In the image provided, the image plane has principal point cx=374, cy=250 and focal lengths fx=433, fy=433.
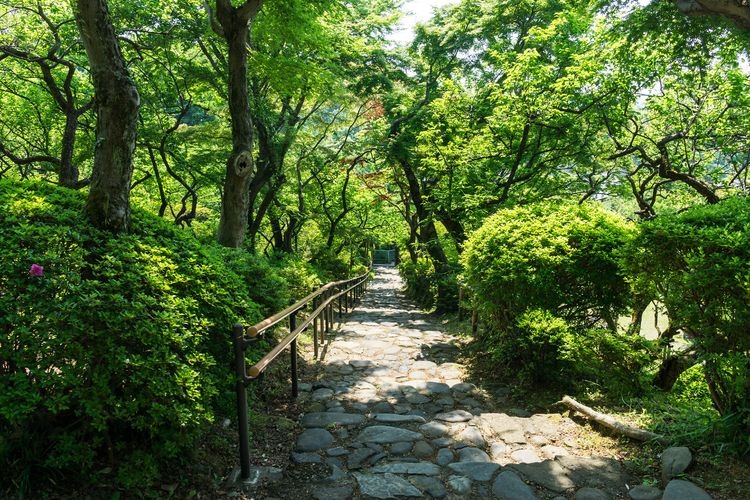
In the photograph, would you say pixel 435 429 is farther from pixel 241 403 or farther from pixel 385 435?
pixel 241 403

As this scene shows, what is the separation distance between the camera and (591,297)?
196 inches

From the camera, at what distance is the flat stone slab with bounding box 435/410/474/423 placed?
163 inches

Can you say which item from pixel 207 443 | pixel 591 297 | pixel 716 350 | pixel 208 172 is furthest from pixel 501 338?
pixel 208 172

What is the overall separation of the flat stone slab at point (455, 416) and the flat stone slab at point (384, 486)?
1.28 metres

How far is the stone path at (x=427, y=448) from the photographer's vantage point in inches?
111

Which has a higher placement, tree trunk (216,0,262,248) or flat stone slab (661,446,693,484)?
tree trunk (216,0,262,248)

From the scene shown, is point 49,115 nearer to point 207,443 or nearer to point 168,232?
point 168,232

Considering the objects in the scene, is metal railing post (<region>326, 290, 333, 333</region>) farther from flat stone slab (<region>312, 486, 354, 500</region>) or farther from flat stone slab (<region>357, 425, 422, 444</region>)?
flat stone slab (<region>312, 486, 354, 500</region>)

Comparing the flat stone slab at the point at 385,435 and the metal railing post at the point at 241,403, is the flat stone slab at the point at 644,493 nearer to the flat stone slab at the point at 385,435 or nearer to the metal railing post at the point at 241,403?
the flat stone slab at the point at 385,435

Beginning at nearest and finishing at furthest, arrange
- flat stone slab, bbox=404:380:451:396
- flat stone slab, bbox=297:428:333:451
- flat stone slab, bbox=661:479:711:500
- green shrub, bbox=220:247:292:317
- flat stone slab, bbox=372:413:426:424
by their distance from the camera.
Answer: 1. flat stone slab, bbox=661:479:711:500
2. flat stone slab, bbox=297:428:333:451
3. flat stone slab, bbox=372:413:426:424
4. flat stone slab, bbox=404:380:451:396
5. green shrub, bbox=220:247:292:317

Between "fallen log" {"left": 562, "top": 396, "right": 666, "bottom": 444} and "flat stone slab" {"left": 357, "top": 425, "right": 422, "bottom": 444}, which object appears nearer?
"fallen log" {"left": 562, "top": 396, "right": 666, "bottom": 444}

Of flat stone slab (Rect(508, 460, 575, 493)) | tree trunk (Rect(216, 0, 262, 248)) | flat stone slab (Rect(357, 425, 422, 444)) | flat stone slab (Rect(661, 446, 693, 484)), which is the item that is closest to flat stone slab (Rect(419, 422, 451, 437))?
flat stone slab (Rect(357, 425, 422, 444))

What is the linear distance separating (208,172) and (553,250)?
38.1ft

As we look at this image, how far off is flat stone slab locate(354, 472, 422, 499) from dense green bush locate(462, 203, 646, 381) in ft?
7.19
